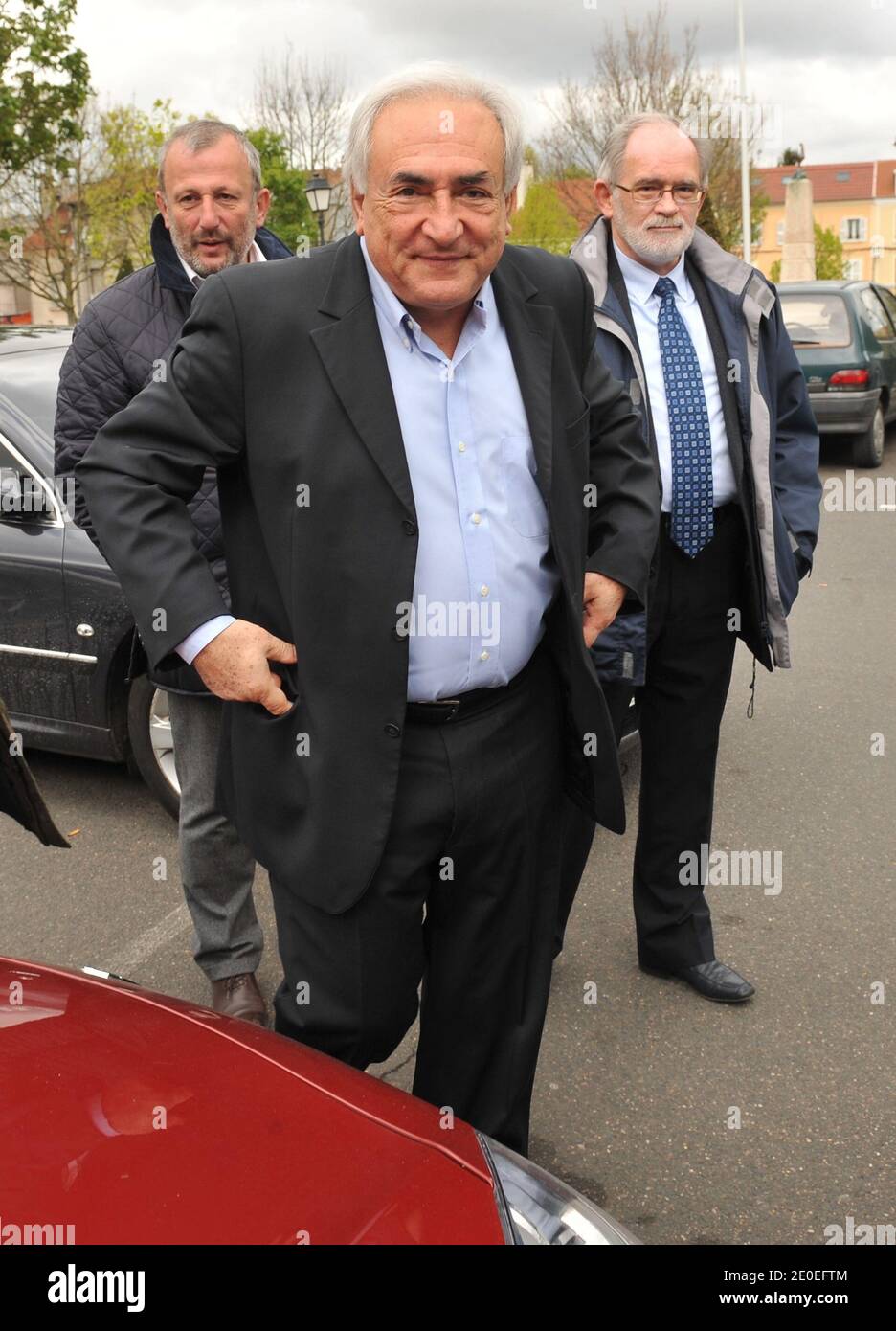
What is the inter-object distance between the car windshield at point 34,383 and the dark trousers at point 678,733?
2645mm

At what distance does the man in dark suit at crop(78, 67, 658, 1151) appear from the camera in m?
2.18

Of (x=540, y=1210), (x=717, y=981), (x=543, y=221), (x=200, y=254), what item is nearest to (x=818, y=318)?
(x=717, y=981)

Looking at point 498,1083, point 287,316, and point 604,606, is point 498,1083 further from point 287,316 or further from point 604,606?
point 287,316

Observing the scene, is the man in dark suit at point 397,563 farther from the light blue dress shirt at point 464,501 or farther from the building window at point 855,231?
the building window at point 855,231

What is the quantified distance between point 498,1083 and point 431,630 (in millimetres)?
932

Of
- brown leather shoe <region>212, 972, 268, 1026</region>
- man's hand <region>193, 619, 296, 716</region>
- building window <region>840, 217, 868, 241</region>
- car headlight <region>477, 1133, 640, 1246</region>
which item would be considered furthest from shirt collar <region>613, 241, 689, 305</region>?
building window <region>840, 217, 868, 241</region>

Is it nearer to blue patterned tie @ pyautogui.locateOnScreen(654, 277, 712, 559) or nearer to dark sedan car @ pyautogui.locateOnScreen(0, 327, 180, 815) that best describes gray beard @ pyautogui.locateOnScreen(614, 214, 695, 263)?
blue patterned tie @ pyautogui.locateOnScreen(654, 277, 712, 559)

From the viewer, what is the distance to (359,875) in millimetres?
2324

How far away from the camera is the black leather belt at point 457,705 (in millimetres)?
2350

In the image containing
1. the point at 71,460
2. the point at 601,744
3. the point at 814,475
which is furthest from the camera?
the point at 814,475

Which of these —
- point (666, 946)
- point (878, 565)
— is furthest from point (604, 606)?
point (878, 565)

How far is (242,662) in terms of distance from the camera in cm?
219

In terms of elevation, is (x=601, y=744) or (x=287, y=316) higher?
(x=287, y=316)

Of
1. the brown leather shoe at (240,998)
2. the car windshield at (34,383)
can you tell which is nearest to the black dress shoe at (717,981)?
the brown leather shoe at (240,998)
